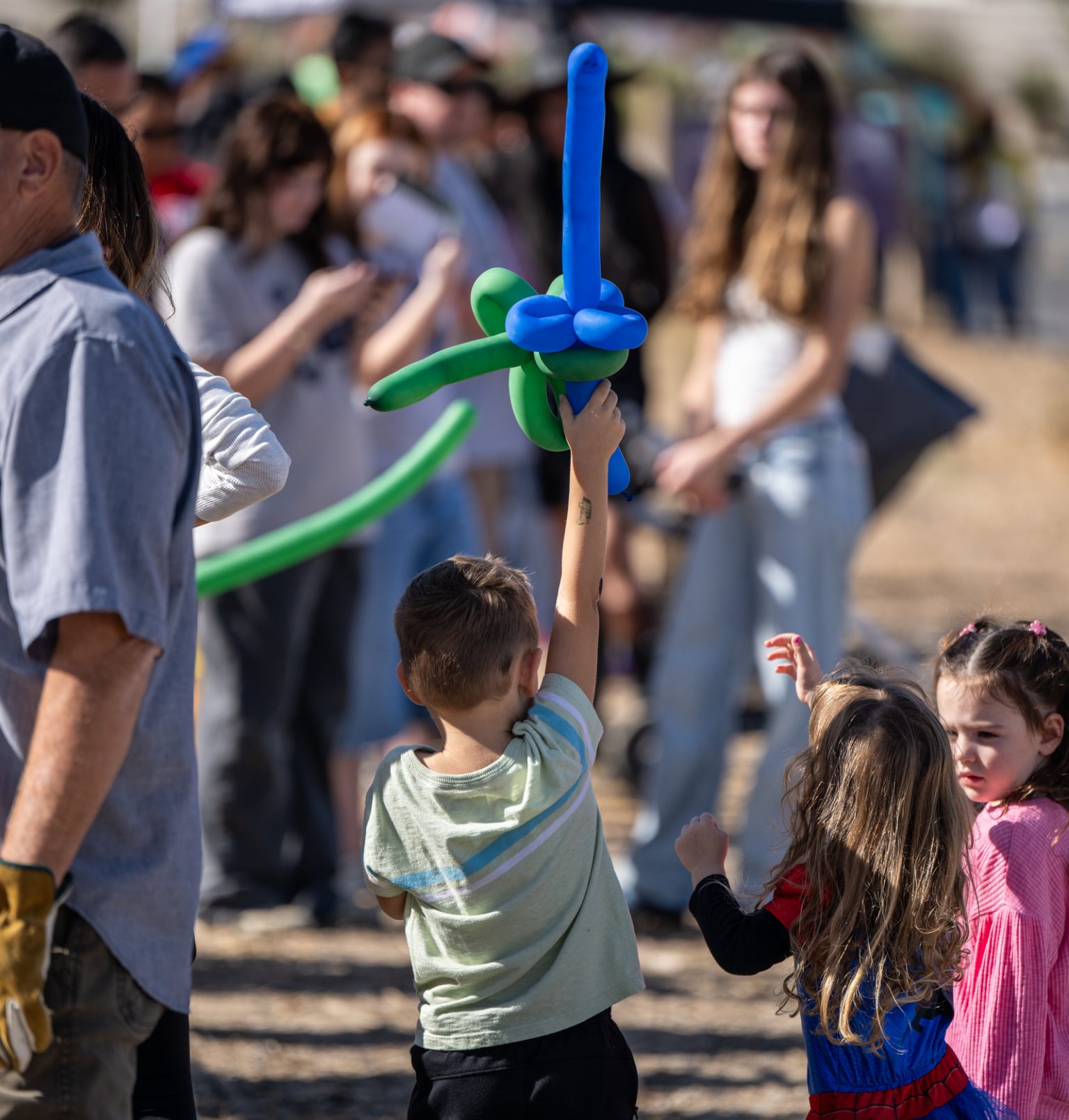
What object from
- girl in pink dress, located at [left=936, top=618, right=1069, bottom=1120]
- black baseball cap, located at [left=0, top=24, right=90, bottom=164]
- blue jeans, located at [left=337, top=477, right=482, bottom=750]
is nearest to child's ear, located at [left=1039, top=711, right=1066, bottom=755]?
girl in pink dress, located at [left=936, top=618, right=1069, bottom=1120]

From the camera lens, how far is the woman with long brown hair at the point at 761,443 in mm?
4277

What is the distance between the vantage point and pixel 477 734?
2.09m

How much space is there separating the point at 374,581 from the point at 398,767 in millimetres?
2811

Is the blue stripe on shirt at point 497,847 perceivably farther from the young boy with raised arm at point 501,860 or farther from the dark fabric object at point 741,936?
the dark fabric object at point 741,936

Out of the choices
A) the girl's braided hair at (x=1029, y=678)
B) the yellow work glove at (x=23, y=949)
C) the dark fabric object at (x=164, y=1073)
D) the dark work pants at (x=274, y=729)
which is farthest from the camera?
the dark work pants at (x=274, y=729)

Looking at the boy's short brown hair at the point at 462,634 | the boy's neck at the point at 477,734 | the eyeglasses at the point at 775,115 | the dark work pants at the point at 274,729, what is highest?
the eyeglasses at the point at 775,115

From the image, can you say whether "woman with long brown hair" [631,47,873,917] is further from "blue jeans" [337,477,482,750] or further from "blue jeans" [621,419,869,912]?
"blue jeans" [337,477,482,750]

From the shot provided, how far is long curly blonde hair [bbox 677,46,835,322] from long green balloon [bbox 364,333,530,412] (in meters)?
2.31

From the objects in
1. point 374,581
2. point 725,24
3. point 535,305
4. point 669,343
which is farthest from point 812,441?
point 669,343

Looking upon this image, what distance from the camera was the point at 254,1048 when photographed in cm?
372

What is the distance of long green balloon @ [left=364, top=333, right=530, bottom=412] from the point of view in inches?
77.0

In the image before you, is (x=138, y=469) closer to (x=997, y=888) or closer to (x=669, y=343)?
(x=997, y=888)

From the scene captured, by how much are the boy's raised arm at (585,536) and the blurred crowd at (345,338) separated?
5.24 feet

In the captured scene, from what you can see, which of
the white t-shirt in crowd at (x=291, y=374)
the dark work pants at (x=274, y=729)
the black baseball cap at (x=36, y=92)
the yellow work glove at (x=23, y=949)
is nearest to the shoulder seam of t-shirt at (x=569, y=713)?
the yellow work glove at (x=23, y=949)
